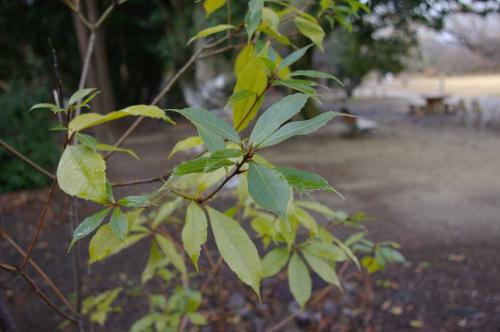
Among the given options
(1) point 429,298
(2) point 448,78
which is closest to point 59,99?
(1) point 429,298

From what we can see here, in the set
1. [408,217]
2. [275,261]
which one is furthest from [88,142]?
[408,217]

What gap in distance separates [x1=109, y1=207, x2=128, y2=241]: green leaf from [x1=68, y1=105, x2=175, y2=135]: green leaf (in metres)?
0.14

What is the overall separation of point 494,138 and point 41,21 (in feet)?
35.1

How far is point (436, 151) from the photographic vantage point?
8.58 metres

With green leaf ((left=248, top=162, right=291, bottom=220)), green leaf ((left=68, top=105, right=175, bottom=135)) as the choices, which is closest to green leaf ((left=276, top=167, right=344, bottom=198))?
green leaf ((left=248, top=162, right=291, bottom=220))

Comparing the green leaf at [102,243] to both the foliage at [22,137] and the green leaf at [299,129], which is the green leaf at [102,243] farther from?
the foliage at [22,137]

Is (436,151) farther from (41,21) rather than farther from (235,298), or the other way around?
(41,21)

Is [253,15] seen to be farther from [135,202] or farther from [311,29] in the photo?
[135,202]

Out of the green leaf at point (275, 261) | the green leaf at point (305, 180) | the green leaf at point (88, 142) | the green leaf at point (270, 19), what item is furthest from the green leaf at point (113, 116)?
the green leaf at point (275, 261)

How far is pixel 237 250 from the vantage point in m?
0.65

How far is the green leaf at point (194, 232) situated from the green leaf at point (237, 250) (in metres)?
0.02

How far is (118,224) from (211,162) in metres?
0.19

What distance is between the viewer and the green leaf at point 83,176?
584 millimetres

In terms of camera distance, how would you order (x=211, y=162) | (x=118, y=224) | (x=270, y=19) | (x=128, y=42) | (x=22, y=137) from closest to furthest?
(x=211, y=162)
(x=118, y=224)
(x=270, y=19)
(x=22, y=137)
(x=128, y=42)
